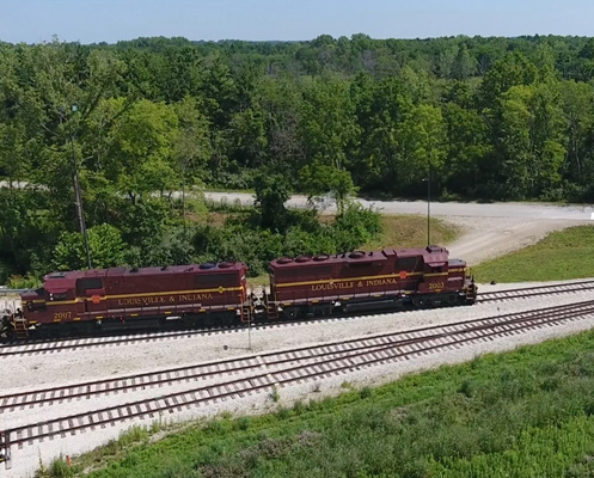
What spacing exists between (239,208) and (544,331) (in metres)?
35.1

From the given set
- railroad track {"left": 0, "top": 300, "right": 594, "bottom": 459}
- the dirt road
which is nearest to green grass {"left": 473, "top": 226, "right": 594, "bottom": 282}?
the dirt road

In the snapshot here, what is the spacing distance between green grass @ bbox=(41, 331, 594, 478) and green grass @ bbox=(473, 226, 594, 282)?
15849 mm

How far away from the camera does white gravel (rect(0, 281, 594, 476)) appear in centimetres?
2245

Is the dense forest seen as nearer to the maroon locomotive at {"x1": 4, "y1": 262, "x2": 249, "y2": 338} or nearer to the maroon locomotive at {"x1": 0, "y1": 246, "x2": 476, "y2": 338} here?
the maroon locomotive at {"x1": 4, "y1": 262, "x2": 249, "y2": 338}

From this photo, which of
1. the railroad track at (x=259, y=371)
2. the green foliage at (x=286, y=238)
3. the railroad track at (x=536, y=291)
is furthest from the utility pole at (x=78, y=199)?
the railroad track at (x=536, y=291)

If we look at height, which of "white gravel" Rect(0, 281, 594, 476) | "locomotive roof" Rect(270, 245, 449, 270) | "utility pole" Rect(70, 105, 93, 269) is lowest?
"white gravel" Rect(0, 281, 594, 476)

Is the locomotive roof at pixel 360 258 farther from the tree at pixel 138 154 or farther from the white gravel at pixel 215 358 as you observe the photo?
the tree at pixel 138 154

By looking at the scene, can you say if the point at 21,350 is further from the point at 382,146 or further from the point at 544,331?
the point at 382,146

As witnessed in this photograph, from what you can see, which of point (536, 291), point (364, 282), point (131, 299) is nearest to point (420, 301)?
point (364, 282)

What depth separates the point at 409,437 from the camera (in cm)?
1920

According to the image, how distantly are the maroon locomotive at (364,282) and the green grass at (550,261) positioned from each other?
7213mm

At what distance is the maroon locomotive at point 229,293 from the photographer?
30.7 m

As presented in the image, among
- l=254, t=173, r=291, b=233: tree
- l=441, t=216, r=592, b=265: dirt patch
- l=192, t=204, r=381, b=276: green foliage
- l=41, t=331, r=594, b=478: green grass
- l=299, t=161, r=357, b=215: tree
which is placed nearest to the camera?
l=41, t=331, r=594, b=478: green grass

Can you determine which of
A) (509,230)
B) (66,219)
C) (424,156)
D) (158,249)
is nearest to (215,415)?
(158,249)
